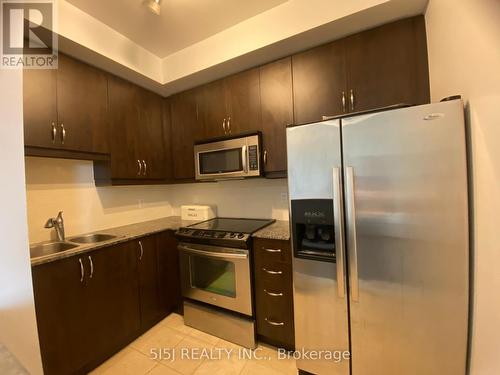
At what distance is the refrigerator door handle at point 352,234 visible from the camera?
3.90ft

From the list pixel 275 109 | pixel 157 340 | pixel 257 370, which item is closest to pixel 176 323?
pixel 157 340

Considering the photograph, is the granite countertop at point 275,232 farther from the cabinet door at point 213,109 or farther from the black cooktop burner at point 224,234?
the cabinet door at point 213,109

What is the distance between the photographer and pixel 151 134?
2.29 metres

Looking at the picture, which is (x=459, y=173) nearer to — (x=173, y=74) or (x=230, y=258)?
(x=230, y=258)

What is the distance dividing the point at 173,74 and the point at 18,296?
197cm

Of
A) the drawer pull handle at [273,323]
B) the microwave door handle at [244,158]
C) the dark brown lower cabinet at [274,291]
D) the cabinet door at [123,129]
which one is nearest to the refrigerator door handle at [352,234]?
the dark brown lower cabinet at [274,291]

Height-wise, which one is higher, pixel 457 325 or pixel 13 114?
pixel 13 114

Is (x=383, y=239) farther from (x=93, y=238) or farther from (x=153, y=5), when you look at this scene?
(x=93, y=238)

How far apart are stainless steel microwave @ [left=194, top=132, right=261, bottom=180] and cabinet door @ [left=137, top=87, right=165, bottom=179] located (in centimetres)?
47

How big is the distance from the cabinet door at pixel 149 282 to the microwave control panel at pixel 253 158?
111cm

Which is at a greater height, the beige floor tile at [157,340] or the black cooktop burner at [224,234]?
the black cooktop burner at [224,234]

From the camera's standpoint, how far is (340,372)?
1306mm

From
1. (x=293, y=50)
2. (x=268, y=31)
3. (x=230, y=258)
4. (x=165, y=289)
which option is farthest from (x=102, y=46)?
(x=165, y=289)

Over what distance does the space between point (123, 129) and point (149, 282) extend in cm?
142
